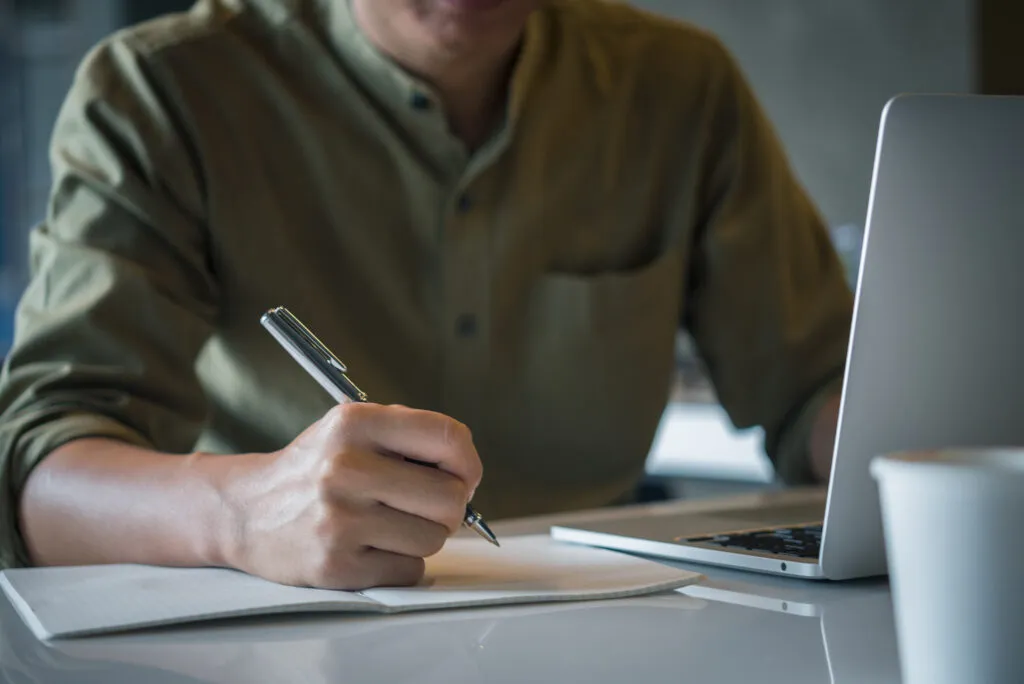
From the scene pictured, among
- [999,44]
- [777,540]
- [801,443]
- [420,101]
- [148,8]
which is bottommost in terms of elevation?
Result: [801,443]

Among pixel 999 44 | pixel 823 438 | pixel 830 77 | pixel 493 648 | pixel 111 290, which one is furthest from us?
pixel 830 77

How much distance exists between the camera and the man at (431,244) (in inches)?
43.0

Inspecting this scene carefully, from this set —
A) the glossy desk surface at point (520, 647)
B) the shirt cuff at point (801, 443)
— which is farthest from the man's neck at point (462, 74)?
the glossy desk surface at point (520, 647)

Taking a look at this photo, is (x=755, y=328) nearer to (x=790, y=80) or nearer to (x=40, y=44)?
(x=790, y=80)

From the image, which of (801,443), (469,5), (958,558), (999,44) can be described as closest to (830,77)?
(999,44)

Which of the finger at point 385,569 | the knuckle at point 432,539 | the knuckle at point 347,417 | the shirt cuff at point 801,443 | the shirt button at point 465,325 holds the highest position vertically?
the knuckle at point 347,417

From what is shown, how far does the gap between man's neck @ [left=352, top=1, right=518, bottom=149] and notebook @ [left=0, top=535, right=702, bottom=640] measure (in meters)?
0.61

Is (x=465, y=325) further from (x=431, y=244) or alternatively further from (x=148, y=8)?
(x=148, y=8)

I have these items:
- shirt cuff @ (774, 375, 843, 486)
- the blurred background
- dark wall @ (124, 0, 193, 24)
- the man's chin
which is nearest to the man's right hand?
the man's chin

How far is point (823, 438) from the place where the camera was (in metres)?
1.27

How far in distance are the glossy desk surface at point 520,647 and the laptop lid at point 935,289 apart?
0.29 feet

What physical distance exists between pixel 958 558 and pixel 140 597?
452 millimetres

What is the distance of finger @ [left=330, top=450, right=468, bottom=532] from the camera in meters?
0.69

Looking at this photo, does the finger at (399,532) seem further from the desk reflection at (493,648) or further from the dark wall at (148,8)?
the dark wall at (148,8)
